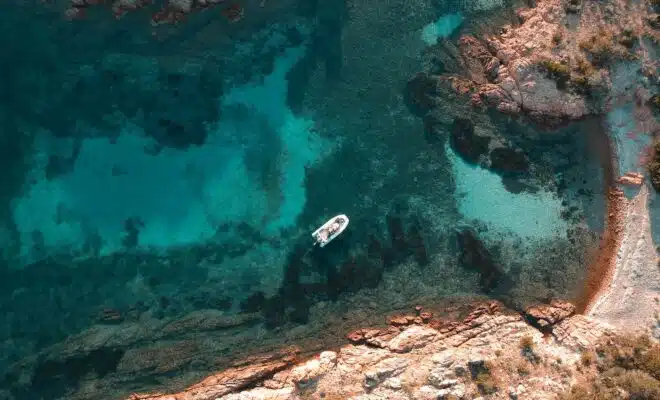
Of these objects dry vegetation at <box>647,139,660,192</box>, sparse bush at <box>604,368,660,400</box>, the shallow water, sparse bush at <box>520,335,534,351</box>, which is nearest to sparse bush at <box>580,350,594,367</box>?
sparse bush at <box>604,368,660,400</box>

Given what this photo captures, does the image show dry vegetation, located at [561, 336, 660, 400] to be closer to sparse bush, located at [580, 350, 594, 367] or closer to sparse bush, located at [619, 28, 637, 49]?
sparse bush, located at [580, 350, 594, 367]

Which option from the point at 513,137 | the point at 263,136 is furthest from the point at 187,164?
the point at 513,137

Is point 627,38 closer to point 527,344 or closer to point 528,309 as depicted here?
point 528,309

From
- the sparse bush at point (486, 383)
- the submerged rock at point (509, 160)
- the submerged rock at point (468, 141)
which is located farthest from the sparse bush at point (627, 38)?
the sparse bush at point (486, 383)

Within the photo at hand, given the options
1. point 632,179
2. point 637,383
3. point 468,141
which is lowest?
point 637,383

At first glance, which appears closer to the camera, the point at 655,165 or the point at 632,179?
the point at 655,165

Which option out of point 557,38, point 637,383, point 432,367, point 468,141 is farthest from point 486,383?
point 557,38
